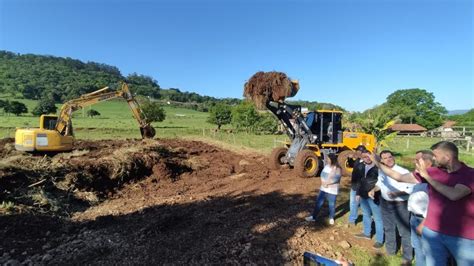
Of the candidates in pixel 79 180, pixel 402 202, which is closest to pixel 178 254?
pixel 402 202

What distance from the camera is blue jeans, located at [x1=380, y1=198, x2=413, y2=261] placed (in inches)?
180

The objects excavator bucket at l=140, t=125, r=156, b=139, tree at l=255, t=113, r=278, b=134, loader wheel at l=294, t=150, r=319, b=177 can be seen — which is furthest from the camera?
tree at l=255, t=113, r=278, b=134

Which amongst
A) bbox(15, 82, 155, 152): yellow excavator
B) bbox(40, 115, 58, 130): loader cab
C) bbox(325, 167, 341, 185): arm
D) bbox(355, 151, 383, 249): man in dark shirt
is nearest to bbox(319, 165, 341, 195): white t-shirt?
bbox(325, 167, 341, 185): arm

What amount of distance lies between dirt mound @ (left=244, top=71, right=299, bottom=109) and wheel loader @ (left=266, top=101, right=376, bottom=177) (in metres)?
0.27

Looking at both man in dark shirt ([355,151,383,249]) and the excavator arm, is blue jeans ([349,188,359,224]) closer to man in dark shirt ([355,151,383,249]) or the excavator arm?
man in dark shirt ([355,151,383,249])

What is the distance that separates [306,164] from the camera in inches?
423

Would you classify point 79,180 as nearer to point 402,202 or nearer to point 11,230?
point 11,230

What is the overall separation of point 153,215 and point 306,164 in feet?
18.3

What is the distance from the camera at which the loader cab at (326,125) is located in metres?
11.6

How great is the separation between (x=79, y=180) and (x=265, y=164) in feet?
23.1

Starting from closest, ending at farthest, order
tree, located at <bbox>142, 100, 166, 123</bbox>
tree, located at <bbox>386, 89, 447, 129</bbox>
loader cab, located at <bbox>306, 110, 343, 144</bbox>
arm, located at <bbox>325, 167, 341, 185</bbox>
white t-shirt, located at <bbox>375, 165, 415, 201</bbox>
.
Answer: white t-shirt, located at <bbox>375, 165, 415, 201</bbox>, arm, located at <bbox>325, 167, 341, 185</bbox>, loader cab, located at <bbox>306, 110, 343, 144</bbox>, tree, located at <bbox>142, 100, 166, 123</bbox>, tree, located at <bbox>386, 89, 447, 129</bbox>

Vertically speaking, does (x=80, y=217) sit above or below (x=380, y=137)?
below

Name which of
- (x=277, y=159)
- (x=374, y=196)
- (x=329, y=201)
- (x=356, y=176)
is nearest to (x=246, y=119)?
(x=277, y=159)

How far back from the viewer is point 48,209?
7.58 meters
